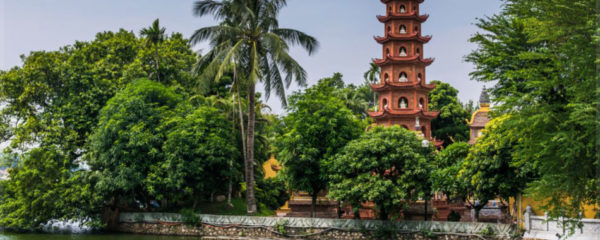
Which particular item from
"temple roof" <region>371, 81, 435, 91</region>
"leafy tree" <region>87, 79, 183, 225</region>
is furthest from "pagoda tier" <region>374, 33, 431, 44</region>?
"leafy tree" <region>87, 79, 183, 225</region>

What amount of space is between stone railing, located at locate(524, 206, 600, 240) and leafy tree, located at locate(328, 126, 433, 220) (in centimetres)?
446

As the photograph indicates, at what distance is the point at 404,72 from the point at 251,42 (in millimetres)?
13574

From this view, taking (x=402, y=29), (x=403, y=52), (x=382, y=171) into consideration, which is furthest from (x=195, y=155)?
(x=402, y=29)

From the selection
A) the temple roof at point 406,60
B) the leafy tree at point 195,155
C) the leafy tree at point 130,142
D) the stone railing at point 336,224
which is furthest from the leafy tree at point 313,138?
the temple roof at point 406,60

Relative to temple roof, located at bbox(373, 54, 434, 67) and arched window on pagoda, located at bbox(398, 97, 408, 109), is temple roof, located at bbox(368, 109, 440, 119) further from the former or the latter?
temple roof, located at bbox(373, 54, 434, 67)

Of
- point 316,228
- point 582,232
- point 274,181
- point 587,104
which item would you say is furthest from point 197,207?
point 587,104

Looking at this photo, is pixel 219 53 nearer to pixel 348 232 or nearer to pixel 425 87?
pixel 348 232

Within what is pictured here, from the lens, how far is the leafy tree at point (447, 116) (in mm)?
46312

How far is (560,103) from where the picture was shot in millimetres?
16797

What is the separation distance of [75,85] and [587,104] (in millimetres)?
24772

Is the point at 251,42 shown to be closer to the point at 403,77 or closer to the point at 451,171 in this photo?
the point at 451,171

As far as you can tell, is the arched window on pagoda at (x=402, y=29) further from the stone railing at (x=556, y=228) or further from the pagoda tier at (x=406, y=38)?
the stone railing at (x=556, y=228)

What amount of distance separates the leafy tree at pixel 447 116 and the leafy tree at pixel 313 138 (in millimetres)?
21513

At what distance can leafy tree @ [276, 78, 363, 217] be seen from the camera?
25.6 meters
